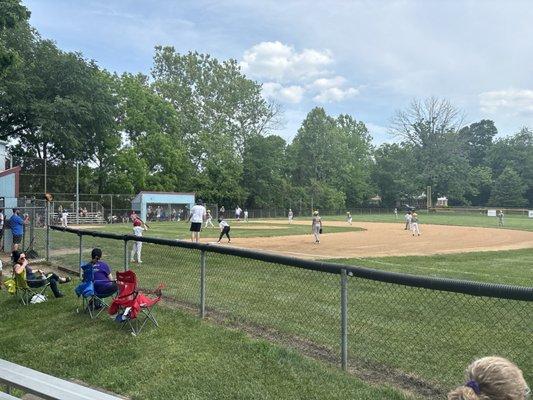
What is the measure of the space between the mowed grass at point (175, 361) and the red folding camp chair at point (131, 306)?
0.16 meters

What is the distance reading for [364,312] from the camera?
801 cm

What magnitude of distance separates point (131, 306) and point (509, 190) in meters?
98.8

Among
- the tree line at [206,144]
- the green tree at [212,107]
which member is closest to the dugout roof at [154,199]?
the tree line at [206,144]

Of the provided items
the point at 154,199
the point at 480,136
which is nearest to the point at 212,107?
the point at 154,199

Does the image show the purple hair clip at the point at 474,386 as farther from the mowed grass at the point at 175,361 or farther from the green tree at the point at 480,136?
the green tree at the point at 480,136

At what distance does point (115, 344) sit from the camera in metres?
6.54

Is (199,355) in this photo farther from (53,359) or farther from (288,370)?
(53,359)

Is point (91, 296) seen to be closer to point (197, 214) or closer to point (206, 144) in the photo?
point (197, 214)

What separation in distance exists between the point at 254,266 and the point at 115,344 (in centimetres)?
435

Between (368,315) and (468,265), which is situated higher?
(368,315)

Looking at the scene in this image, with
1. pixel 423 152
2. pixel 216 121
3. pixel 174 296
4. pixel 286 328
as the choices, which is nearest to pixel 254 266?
pixel 174 296

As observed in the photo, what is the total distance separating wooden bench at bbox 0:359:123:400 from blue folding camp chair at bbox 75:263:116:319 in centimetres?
330

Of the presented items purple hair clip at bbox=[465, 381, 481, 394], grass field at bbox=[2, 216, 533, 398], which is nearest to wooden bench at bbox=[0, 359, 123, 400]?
grass field at bbox=[2, 216, 533, 398]

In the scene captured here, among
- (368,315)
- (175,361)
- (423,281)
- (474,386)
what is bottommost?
(175,361)
